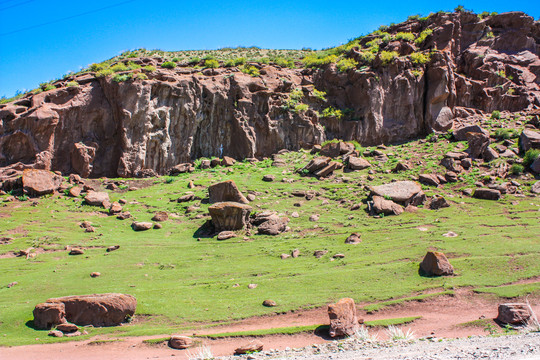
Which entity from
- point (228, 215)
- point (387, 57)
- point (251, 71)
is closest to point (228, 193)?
point (228, 215)

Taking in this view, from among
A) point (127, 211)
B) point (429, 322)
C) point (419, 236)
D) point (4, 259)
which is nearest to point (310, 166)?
point (419, 236)

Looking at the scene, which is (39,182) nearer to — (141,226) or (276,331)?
(141,226)

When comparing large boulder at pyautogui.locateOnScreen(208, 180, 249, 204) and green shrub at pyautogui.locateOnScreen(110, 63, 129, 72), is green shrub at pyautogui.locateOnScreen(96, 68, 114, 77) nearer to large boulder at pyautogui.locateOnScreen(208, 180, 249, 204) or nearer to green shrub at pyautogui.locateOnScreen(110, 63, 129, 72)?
green shrub at pyautogui.locateOnScreen(110, 63, 129, 72)

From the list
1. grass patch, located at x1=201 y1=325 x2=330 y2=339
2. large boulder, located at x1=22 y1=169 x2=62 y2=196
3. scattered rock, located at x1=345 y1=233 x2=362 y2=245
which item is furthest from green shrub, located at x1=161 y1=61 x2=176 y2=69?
grass patch, located at x1=201 y1=325 x2=330 y2=339

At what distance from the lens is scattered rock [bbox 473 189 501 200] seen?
2017 cm

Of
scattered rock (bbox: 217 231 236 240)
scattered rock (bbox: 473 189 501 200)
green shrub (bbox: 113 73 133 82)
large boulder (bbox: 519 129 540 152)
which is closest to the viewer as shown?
scattered rock (bbox: 217 231 236 240)

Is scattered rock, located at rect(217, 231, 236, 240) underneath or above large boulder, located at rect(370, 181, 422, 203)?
underneath

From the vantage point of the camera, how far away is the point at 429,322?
10773 millimetres

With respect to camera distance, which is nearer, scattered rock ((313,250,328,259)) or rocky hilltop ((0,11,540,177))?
scattered rock ((313,250,328,259))

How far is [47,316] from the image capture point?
10.6 meters

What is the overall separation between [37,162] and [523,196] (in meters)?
30.1

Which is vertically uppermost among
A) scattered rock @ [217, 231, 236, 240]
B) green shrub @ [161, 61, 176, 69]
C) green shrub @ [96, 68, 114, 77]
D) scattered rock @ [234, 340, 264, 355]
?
green shrub @ [161, 61, 176, 69]

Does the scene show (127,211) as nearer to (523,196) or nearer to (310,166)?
(310,166)

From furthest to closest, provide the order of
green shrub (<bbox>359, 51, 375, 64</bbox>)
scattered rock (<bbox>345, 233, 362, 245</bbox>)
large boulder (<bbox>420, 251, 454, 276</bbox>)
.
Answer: green shrub (<bbox>359, 51, 375, 64</bbox>), scattered rock (<bbox>345, 233, 362, 245</bbox>), large boulder (<bbox>420, 251, 454, 276</bbox>)
